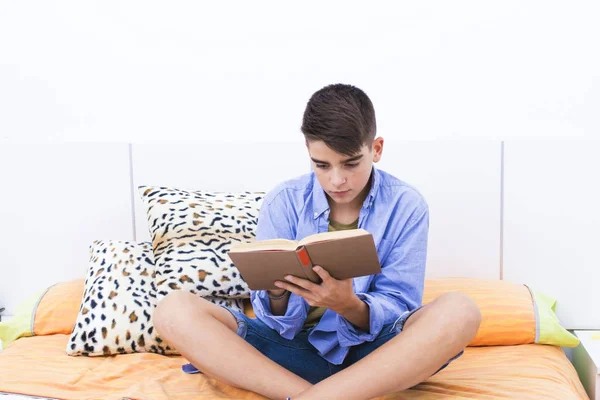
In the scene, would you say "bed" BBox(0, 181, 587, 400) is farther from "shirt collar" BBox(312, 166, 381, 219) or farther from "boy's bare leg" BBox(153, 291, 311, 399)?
"shirt collar" BBox(312, 166, 381, 219)

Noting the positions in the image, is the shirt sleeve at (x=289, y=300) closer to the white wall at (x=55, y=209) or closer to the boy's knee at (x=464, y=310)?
the boy's knee at (x=464, y=310)

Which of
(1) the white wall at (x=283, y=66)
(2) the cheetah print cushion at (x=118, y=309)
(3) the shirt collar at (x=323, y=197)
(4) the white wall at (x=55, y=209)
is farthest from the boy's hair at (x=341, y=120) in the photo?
(4) the white wall at (x=55, y=209)

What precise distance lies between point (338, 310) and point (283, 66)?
1.22 m

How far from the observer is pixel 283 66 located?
2289 mm

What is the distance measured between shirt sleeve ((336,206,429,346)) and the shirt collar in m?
0.11

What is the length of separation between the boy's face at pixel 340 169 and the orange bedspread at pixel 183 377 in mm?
477

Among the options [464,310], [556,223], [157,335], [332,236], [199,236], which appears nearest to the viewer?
[332,236]

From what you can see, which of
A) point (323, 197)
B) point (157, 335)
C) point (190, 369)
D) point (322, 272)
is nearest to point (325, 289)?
point (322, 272)

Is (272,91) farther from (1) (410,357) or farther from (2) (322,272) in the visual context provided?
(1) (410,357)

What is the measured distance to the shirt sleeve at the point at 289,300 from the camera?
1438 millimetres

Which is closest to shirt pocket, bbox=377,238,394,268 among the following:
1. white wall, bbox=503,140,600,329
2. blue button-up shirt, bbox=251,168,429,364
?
blue button-up shirt, bbox=251,168,429,364

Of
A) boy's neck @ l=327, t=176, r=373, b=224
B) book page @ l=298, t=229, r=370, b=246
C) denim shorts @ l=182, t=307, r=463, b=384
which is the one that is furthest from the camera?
boy's neck @ l=327, t=176, r=373, b=224

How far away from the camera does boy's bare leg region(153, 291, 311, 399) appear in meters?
1.31

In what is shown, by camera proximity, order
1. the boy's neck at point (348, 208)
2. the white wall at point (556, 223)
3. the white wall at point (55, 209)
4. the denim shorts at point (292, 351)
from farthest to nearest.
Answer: the white wall at point (55, 209), the white wall at point (556, 223), the boy's neck at point (348, 208), the denim shorts at point (292, 351)
